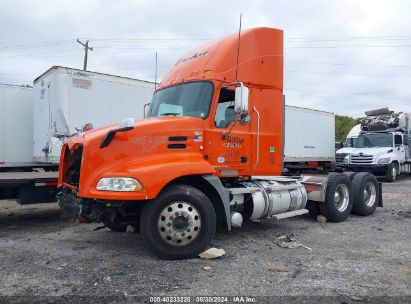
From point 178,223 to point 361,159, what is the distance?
16.6 meters

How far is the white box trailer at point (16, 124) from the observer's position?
10672mm

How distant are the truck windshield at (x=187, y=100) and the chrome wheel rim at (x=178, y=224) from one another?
1.51 m

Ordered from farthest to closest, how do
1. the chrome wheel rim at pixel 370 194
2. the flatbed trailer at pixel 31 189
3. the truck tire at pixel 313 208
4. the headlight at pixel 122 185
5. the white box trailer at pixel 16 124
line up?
the white box trailer at pixel 16 124
the chrome wheel rim at pixel 370 194
the truck tire at pixel 313 208
the flatbed trailer at pixel 31 189
the headlight at pixel 122 185

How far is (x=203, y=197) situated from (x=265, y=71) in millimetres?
2703

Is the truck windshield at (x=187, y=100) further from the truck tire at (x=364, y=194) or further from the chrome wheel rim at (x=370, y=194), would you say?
the chrome wheel rim at (x=370, y=194)

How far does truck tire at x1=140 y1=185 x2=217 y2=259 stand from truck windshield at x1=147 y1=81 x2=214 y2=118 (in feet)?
4.31

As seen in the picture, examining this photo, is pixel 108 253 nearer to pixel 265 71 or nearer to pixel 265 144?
pixel 265 144

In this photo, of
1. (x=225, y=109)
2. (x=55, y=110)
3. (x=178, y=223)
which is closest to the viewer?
(x=178, y=223)

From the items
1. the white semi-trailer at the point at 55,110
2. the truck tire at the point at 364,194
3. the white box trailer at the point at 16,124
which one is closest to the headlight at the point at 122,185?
the white semi-trailer at the point at 55,110

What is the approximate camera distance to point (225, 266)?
208 inches

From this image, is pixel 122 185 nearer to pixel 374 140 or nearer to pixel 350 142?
pixel 374 140

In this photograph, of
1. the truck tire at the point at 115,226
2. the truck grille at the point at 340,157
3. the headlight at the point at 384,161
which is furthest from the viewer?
the truck grille at the point at 340,157

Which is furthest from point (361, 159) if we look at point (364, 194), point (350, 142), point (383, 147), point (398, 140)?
point (364, 194)

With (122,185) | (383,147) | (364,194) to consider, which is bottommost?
(364,194)
